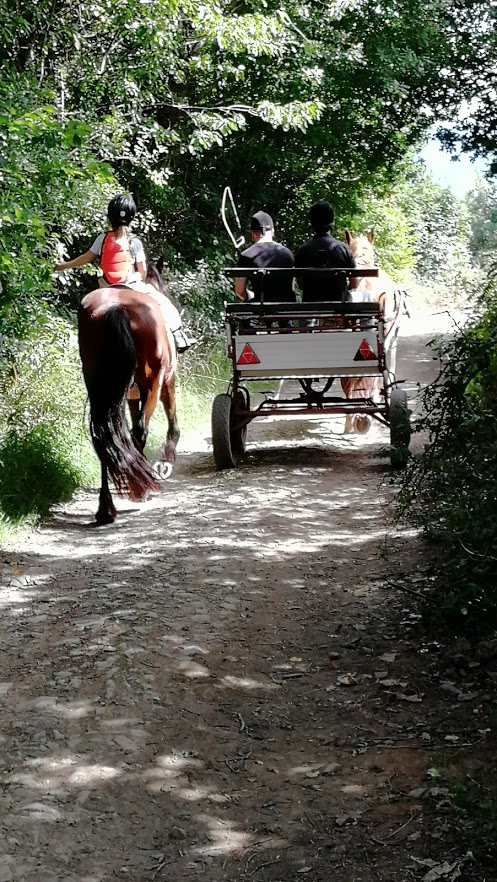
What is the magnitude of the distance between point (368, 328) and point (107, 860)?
6.82m

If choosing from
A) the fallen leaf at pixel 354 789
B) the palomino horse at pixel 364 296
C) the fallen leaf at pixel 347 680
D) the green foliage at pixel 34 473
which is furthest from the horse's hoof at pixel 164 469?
the fallen leaf at pixel 354 789

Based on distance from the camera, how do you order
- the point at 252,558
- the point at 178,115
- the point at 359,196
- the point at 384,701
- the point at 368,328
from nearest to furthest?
Answer: the point at 384,701 < the point at 252,558 < the point at 368,328 < the point at 178,115 < the point at 359,196

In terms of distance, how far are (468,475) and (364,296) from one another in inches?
242

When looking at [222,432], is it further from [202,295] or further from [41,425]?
[202,295]

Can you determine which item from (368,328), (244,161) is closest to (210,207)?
(244,161)

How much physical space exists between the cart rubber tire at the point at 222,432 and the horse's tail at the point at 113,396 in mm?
1703

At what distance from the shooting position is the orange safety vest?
8867 mm

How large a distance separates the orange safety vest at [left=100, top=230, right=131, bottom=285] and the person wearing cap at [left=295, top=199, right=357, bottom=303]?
1.92 metres

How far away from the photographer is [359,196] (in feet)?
64.2

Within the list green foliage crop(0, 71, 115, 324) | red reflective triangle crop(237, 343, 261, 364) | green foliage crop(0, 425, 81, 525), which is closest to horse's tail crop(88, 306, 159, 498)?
green foliage crop(0, 71, 115, 324)

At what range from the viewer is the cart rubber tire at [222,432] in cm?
935

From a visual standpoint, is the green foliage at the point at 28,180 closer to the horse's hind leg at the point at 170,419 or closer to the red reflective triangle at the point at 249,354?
the horse's hind leg at the point at 170,419

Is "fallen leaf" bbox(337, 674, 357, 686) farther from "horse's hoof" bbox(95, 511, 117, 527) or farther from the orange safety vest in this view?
the orange safety vest

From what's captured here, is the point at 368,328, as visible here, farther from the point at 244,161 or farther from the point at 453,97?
the point at 453,97
